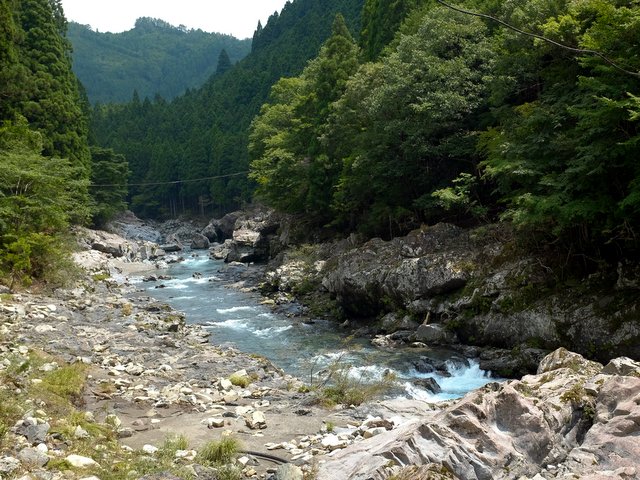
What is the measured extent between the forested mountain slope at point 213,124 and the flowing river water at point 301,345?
145 feet

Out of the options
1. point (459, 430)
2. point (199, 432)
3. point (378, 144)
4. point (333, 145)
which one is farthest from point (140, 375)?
point (333, 145)

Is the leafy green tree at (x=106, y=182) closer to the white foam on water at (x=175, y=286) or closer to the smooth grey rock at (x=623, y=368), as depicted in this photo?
the white foam on water at (x=175, y=286)

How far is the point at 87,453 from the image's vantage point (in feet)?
25.1

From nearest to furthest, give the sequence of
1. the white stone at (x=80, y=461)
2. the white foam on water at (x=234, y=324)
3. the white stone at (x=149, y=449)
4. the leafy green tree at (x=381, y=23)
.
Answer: the white stone at (x=80, y=461), the white stone at (x=149, y=449), the white foam on water at (x=234, y=324), the leafy green tree at (x=381, y=23)

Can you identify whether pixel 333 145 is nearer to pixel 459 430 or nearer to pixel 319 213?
pixel 319 213

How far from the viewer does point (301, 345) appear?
65.1 ft

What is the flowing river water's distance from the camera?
15.7 meters

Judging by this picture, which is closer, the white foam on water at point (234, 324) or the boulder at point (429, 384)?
the boulder at point (429, 384)

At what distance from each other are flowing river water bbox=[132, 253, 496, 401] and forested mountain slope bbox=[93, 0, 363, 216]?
4422cm

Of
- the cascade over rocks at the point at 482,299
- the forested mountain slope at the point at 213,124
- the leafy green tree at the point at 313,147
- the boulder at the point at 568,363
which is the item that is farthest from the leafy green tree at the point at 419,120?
the forested mountain slope at the point at 213,124

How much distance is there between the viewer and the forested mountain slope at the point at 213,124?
8081 cm

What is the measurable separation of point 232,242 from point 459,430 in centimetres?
4271

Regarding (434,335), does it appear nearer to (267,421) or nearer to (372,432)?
(267,421)

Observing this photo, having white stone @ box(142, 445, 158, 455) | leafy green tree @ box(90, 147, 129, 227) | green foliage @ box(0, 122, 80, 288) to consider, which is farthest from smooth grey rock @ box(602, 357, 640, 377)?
leafy green tree @ box(90, 147, 129, 227)
